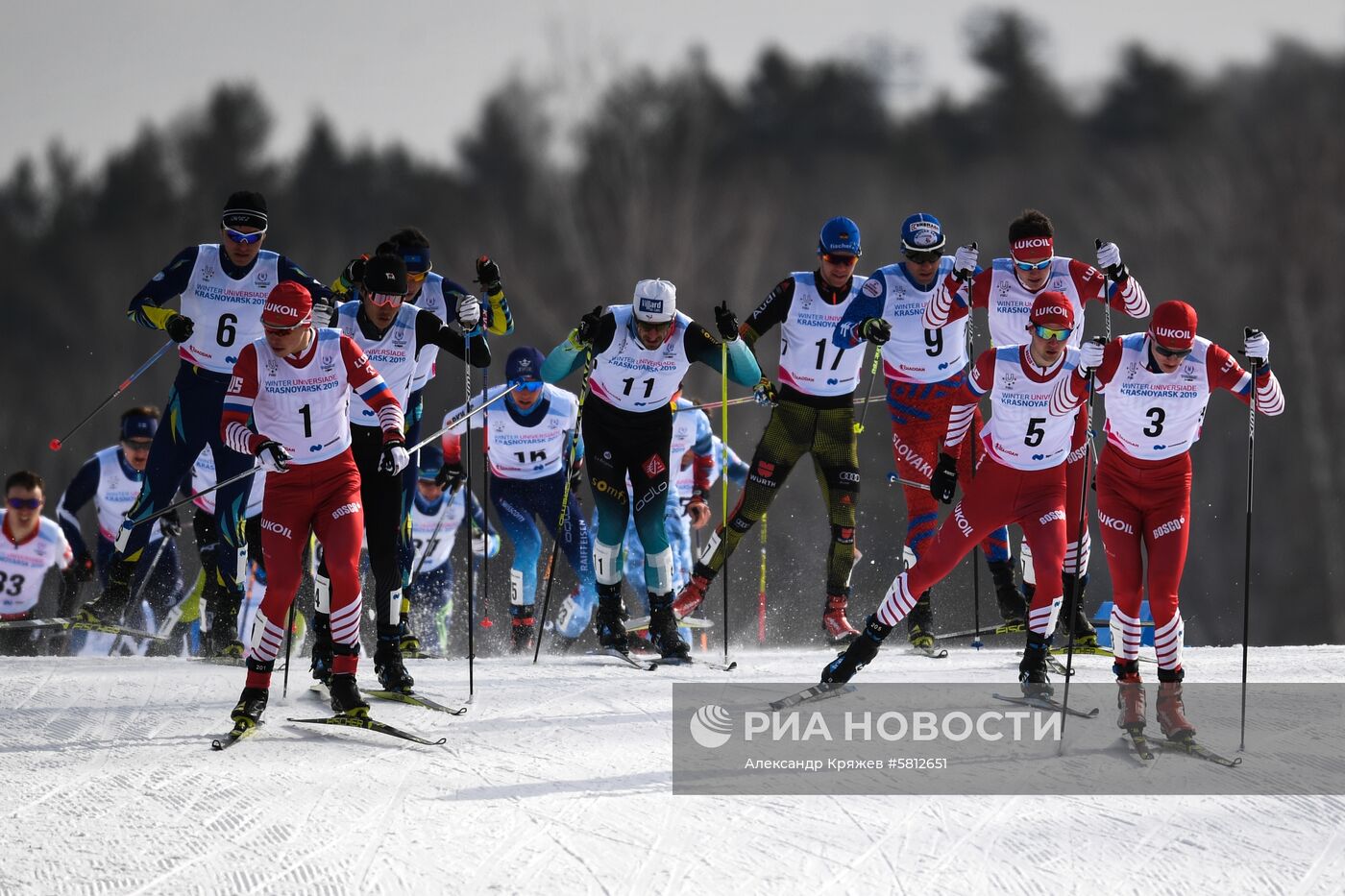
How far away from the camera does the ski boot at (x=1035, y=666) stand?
720 centimetres

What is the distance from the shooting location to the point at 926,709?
277 inches

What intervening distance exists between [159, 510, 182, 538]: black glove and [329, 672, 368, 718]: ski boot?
3.78 m

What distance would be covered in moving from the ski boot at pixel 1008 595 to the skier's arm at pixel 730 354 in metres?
1.69

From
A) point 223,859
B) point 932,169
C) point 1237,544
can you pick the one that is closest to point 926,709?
point 223,859

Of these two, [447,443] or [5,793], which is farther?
[447,443]

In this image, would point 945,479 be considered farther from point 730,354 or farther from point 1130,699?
point 730,354

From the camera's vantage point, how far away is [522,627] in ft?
33.2

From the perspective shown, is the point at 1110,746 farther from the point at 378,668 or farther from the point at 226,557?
the point at 226,557

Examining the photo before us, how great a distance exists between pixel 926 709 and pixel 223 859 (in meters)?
3.24

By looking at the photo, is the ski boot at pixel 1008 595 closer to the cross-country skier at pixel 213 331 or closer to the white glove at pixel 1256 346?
the white glove at pixel 1256 346

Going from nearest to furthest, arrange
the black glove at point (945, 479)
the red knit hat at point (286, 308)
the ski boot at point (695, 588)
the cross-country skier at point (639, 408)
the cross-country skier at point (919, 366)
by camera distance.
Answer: the red knit hat at point (286, 308) → the black glove at point (945, 479) → the cross-country skier at point (639, 408) → the cross-country skier at point (919, 366) → the ski boot at point (695, 588)

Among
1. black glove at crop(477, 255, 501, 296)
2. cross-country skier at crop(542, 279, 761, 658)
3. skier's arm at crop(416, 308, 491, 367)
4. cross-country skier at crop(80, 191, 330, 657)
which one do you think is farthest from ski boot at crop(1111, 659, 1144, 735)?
cross-country skier at crop(80, 191, 330, 657)

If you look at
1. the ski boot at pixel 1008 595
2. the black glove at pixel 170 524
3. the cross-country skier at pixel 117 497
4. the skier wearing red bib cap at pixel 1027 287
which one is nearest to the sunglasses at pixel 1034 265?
the skier wearing red bib cap at pixel 1027 287

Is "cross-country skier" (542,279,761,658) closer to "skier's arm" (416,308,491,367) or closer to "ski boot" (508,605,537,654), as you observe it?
"skier's arm" (416,308,491,367)
